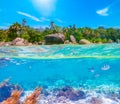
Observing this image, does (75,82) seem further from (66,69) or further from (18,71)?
(18,71)

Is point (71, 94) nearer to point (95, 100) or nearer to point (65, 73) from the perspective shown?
point (95, 100)

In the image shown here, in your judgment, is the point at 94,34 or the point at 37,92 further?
the point at 94,34

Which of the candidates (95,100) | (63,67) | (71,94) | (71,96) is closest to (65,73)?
(63,67)

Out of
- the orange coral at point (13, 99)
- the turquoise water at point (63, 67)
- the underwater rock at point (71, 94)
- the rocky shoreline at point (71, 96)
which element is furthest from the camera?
the turquoise water at point (63, 67)

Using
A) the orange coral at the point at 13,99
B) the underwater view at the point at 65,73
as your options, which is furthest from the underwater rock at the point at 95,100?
the orange coral at the point at 13,99

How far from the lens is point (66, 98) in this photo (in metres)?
11.9

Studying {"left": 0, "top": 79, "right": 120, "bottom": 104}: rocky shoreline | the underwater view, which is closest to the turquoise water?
the underwater view

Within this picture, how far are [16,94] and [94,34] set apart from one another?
50.9m

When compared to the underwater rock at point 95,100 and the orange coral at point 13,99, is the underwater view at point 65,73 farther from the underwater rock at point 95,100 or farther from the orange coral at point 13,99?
the orange coral at point 13,99

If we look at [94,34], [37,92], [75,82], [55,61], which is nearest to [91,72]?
[75,82]

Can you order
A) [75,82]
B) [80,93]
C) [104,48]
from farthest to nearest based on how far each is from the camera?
[104,48] < [75,82] < [80,93]

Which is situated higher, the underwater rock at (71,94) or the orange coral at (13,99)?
the orange coral at (13,99)

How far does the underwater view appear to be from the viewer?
40.2 ft

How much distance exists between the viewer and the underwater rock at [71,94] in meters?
12.0
